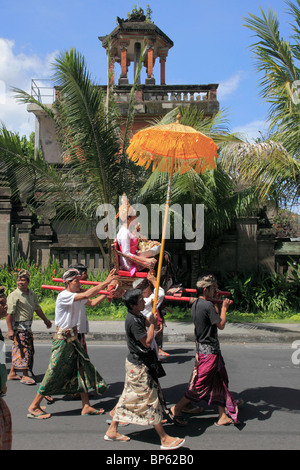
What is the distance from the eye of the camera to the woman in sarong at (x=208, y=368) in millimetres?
5262

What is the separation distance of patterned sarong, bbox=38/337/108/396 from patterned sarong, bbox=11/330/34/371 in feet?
Answer: 5.02

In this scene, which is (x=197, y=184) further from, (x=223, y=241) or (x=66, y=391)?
(x=66, y=391)

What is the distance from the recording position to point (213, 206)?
38.4ft

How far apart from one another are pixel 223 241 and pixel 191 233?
1486 millimetres

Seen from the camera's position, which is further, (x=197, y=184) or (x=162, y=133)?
(x=197, y=184)

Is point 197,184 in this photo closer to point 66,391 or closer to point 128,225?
point 128,225

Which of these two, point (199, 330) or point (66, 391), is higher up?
point (199, 330)

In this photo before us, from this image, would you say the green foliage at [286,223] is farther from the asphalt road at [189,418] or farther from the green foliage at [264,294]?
the asphalt road at [189,418]

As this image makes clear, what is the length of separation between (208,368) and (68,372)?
162cm

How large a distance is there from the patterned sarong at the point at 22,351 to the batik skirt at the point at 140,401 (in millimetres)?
2653
